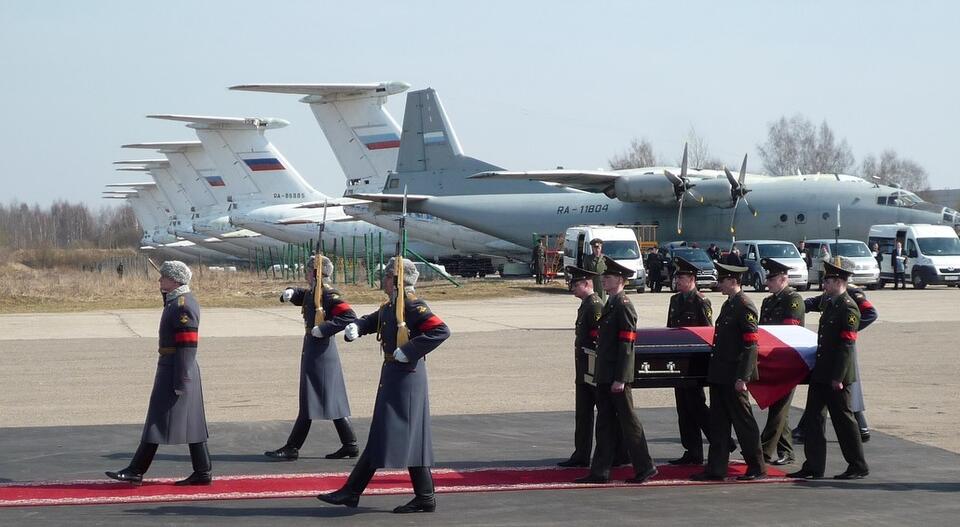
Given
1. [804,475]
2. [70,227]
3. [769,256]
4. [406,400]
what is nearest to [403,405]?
[406,400]

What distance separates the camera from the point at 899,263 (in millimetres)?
36188

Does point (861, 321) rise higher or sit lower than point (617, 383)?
higher

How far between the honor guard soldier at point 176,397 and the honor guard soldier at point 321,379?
117 centimetres

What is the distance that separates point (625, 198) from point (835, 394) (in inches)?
1329

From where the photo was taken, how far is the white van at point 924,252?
115 ft

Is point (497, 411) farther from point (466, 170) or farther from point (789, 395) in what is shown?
point (466, 170)

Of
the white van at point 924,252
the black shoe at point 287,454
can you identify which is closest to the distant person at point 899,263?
the white van at point 924,252

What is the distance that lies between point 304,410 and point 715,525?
12.7 ft

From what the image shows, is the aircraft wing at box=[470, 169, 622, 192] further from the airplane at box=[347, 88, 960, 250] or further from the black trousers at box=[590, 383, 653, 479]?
the black trousers at box=[590, 383, 653, 479]

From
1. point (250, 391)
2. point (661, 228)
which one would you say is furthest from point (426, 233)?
point (250, 391)

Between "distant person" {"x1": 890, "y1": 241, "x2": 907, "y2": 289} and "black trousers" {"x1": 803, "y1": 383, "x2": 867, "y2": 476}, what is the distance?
95.2 ft

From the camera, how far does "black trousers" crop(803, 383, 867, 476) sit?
8.90 m

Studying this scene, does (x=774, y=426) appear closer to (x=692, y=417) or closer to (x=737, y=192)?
(x=692, y=417)

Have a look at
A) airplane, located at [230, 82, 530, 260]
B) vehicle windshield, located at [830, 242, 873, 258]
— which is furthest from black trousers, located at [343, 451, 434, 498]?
airplane, located at [230, 82, 530, 260]
